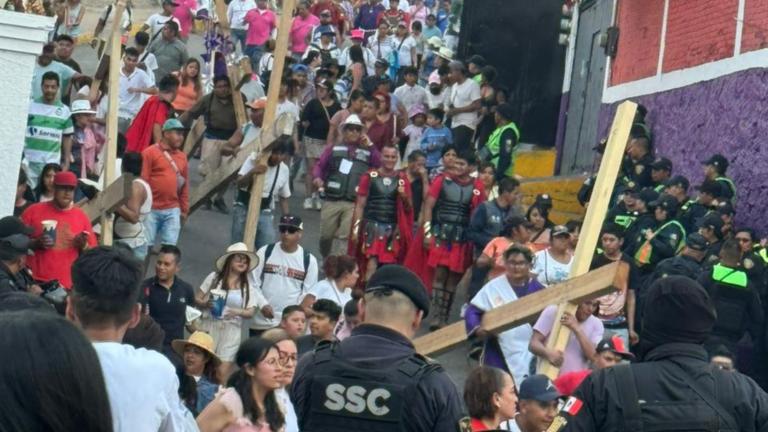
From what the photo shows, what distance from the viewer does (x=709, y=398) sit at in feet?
17.3

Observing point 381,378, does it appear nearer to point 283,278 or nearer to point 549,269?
point 549,269

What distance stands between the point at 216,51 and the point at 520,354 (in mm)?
10930

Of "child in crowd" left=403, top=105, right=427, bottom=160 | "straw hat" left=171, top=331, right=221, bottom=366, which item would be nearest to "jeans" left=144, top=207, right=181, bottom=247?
"straw hat" left=171, top=331, right=221, bottom=366

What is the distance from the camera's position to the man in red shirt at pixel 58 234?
11.6 meters

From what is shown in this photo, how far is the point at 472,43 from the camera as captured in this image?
2655 cm

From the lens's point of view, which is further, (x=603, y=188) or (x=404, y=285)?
(x=603, y=188)

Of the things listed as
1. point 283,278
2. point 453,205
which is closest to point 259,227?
point 453,205

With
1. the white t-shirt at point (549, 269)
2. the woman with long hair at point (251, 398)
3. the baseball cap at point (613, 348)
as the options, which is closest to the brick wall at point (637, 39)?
the white t-shirt at point (549, 269)

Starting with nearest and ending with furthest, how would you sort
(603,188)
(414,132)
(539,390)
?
(539,390) < (603,188) < (414,132)

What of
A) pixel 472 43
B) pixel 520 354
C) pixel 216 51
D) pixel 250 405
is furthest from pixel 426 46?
pixel 250 405

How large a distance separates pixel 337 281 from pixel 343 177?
361 centimetres

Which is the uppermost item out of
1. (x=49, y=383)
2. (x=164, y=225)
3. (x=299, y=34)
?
(x=299, y=34)

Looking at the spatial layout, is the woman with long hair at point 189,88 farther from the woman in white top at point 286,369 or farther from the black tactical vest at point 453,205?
the woman in white top at point 286,369

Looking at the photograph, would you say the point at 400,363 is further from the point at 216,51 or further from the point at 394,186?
the point at 216,51
